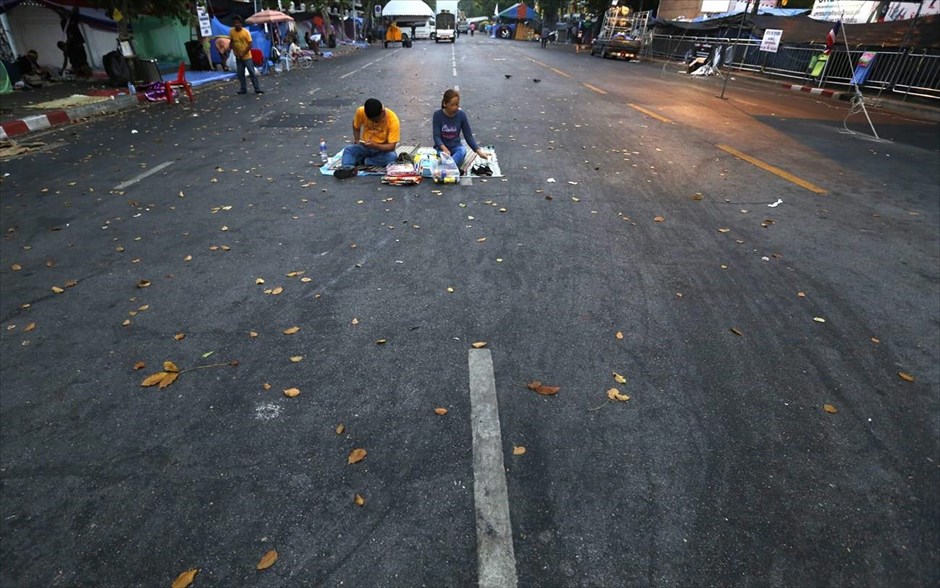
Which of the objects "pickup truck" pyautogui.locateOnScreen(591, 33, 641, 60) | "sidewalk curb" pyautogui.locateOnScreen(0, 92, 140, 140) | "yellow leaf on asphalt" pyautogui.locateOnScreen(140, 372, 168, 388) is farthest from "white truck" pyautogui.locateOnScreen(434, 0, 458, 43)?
"yellow leaf on asphalt" pyautogui.locateOnScreen(140, 372, 168, 388)

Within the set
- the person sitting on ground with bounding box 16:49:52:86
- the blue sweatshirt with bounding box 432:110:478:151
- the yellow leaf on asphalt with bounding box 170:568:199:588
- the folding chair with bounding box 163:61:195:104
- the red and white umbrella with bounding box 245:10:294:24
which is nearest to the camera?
the yellow leaf on asphalt with bounding box 170:568:199:588

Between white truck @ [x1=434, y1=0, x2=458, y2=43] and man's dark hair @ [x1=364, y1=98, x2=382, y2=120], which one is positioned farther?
white truck @ [x1=434, y1=0, x2=458, y2=43]

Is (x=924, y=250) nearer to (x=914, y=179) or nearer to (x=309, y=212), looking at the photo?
(x=914, y=179)

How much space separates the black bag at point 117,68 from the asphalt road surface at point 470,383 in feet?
34.4

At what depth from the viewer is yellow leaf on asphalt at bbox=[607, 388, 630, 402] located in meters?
3.04

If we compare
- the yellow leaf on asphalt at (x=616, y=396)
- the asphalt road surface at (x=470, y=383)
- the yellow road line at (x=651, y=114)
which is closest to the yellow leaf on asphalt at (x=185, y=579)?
the asphalt road surface at (x=470, y=383)

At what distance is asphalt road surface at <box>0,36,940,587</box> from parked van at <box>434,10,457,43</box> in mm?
50398

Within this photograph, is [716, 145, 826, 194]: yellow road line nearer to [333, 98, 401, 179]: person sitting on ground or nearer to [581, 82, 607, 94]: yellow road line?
[333, 98, 401, 179]: person sitting on ground

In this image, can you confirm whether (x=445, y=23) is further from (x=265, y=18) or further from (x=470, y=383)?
(x=470, y=383)

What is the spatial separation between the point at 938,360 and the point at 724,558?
2.65 m

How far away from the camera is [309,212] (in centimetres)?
596

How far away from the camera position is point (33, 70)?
620 inches

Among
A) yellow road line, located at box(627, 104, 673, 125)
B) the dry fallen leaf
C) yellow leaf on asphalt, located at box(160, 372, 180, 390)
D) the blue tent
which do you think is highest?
the blue tent

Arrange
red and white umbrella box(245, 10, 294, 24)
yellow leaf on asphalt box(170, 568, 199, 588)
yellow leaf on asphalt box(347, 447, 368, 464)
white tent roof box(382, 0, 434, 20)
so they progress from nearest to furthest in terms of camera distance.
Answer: yellow leaf on asphalt box(170, 568, 199, 588)
yellow leaf on asphalt box(347, 447, 368, 464)
red and white umbrella box(245, 10, 294, 24)
white tent roof box(382, 0, 434, 20)
